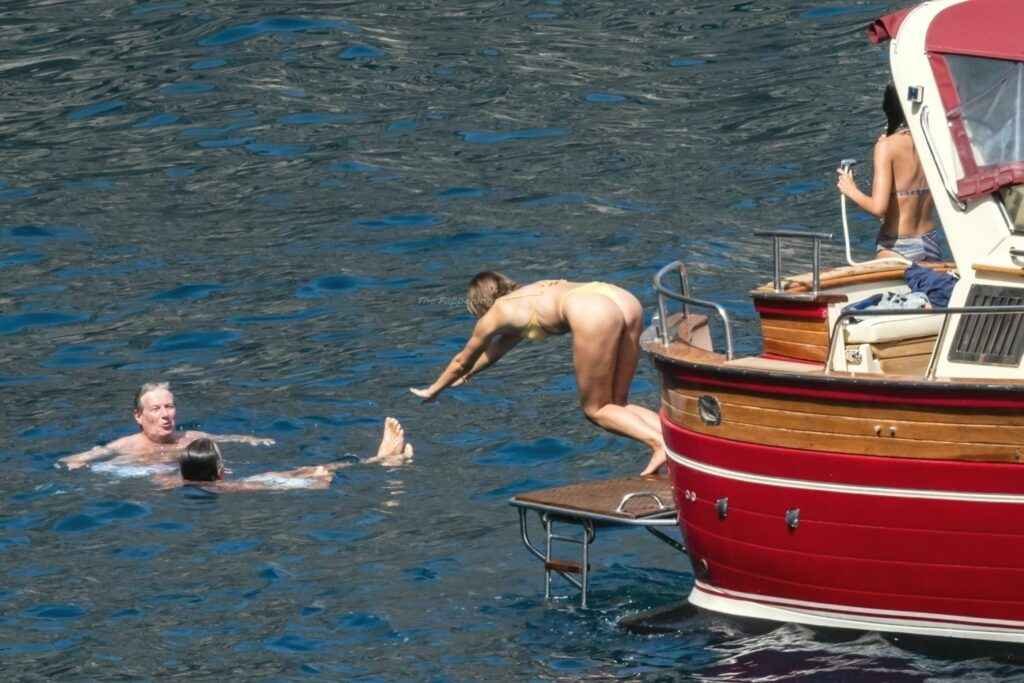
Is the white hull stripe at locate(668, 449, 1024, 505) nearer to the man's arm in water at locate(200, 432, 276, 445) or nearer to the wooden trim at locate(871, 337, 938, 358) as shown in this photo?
the wooden trim at locate(871, 337, 938, 358)

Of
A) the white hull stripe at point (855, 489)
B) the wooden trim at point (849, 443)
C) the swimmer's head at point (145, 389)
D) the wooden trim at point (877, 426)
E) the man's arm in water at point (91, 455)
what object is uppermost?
the wooden trim at point (877, 426)

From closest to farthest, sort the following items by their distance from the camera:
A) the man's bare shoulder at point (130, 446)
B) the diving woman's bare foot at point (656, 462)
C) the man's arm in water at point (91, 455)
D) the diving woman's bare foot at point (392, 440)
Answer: the diving woman's bare foot at point (656, 462)
the diving woman's bare foot at point (392, 440)
the man's arm in water at point (91, 455)
the man's bare shoulder at point (130, 446)

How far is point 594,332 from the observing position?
12.0 meters

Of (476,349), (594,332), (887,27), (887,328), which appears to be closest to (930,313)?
(887,328)

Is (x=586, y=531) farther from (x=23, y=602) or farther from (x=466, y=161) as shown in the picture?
(x=466, y=161)

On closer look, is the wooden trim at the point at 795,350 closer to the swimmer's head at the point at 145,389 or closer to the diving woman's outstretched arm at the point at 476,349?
the diving woman's outstretched arm at the point at 476,349

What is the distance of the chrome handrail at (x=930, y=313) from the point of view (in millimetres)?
9562

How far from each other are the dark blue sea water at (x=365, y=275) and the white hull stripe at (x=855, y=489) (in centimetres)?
88

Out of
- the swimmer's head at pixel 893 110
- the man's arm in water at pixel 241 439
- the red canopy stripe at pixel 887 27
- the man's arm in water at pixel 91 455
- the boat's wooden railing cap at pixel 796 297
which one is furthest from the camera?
the man's arm in water at pixel 241 439

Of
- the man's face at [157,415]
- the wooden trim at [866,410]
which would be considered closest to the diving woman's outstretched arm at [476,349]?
the wooden trim at [866,410]

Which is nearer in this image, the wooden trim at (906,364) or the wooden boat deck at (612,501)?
the wooden trim at (906,364)

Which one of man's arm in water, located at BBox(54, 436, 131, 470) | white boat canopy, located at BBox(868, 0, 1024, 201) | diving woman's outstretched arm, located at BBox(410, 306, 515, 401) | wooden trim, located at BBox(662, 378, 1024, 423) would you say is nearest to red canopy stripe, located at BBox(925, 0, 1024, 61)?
white boat canopy, located at BBox(868, 0, 1024, 201)

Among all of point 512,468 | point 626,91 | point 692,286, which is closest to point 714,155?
point 626,91

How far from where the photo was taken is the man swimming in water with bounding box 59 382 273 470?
14.5m
